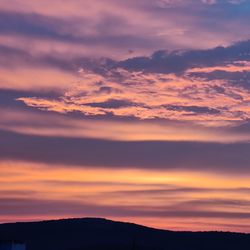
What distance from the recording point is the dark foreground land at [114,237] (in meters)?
177

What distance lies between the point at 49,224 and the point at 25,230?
9.99 m

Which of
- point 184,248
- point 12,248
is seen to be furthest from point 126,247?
point 12,248

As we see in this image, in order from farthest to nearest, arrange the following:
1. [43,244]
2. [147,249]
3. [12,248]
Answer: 1. [43,244]
2. [147,249]
3. [12,248]

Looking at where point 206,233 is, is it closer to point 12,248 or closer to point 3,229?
point 3,229

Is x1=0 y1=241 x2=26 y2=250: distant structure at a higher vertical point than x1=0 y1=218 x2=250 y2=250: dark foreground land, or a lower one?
lower

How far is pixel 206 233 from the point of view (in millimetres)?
198500

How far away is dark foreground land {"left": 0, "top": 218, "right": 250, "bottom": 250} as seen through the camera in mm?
177000

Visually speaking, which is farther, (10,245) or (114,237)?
(114,237)

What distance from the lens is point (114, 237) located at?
187375 millimetres

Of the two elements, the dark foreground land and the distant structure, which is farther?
the dark foreground land

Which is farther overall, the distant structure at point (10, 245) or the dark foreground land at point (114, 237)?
the dark foreground land at point (114, 237)

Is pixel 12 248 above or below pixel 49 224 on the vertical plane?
below

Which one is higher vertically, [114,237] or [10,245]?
[114,237]

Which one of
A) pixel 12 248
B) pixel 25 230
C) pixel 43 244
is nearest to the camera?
pixel 12 248
